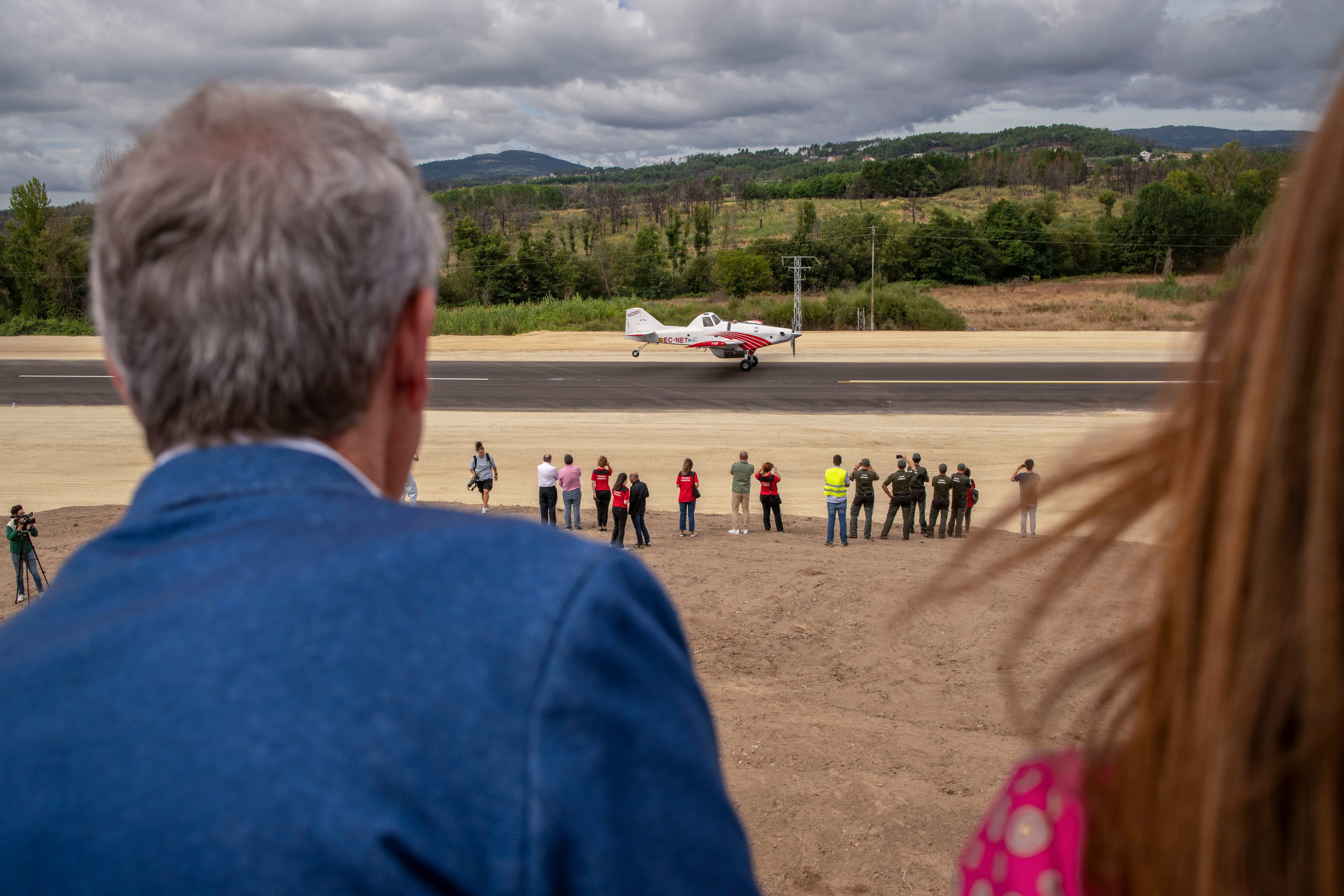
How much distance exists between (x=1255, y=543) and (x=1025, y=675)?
13.0 metres

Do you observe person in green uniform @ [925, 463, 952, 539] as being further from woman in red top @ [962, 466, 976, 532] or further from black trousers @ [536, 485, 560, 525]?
black trousers @ [536, 485, 560, 525]

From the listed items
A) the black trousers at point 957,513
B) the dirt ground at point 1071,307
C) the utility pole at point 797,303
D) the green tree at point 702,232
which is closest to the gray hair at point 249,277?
the black trousers at point 957,513

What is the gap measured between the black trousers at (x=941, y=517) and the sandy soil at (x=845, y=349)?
96.2 feet

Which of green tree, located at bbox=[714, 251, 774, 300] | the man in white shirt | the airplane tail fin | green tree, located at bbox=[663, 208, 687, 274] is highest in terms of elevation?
green tree, located at bbox=[663, 208, 687, 274]

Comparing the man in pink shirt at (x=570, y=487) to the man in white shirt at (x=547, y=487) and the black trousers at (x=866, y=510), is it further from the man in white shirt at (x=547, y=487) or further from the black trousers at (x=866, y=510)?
the black trousers at (x=866, y=510)

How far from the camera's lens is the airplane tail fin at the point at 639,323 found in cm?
5044

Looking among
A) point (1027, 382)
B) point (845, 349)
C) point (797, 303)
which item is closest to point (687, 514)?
point (1027, 382)

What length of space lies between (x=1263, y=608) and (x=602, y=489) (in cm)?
1941

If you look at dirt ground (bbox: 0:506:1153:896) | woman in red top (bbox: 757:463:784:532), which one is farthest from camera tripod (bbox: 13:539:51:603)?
woman in red top (bbox: 757:463:784:532)

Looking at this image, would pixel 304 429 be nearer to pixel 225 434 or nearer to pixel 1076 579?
pixel 225 434

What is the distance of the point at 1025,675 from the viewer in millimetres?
12562

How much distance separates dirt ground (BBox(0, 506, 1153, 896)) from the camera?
7.94 metres

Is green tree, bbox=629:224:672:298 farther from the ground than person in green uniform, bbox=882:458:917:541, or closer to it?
farther from the ground

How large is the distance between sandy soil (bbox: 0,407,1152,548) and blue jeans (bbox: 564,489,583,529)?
2.92m
